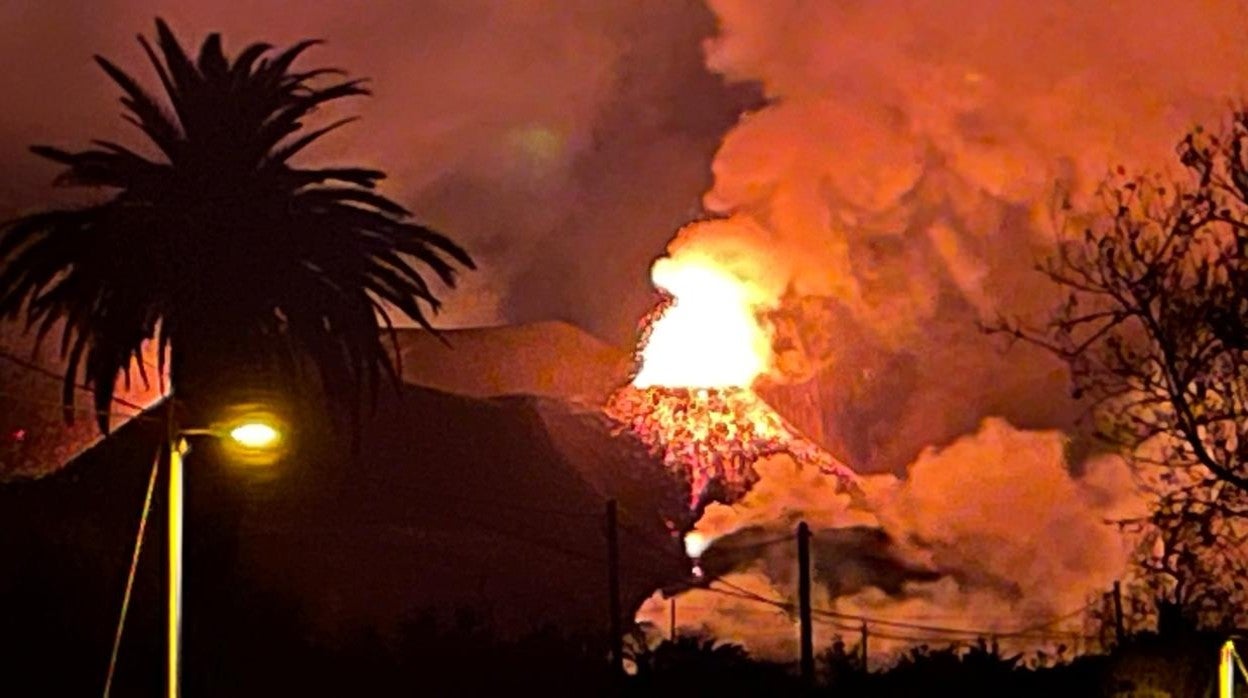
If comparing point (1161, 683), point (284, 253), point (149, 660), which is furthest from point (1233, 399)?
point (149, 660)

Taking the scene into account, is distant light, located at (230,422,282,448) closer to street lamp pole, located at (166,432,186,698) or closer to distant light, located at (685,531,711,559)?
street lamp pole, located at (166,432,186,698)

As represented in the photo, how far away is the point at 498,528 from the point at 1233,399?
53.7 metres

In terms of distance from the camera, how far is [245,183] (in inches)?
1206

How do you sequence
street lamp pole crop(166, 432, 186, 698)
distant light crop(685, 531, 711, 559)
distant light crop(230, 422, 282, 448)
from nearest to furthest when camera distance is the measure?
1. distant light crop(230, 422, 282, 448)
2. street lamp pole crop(166, 432, 186, 698)
3. distant light crop(685, 531, 711, 559)

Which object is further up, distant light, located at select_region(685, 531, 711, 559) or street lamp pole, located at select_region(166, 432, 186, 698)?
distant light, located at select_region(685, 531, 711, 559)

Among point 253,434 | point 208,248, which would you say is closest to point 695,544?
point 208,248

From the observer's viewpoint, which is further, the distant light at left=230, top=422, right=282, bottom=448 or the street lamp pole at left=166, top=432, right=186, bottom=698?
the street lamp pole at left=166, top=432, right=186, bottom=698

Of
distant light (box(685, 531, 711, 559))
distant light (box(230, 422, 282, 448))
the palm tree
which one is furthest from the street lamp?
distant light (box(685, 531, 711, 559))

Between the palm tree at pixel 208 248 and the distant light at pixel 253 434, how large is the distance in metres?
10.8

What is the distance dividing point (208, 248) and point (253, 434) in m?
11.6

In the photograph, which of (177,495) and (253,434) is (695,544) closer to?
(177,495)

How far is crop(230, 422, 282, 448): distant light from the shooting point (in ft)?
60.3

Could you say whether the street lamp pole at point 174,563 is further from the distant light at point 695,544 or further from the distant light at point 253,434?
the distant light at point 695,544

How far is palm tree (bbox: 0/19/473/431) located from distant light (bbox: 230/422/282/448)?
10.8 meters
